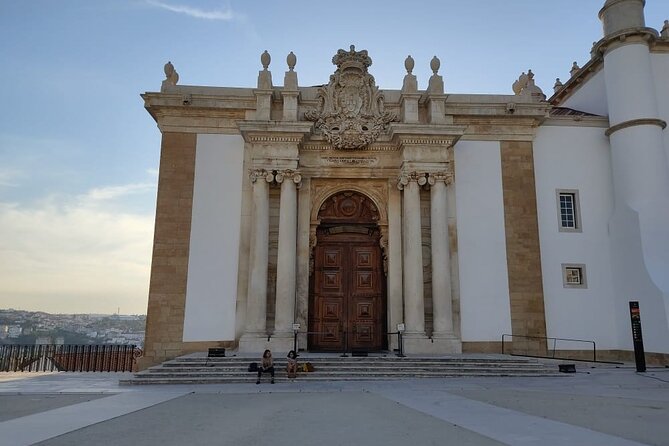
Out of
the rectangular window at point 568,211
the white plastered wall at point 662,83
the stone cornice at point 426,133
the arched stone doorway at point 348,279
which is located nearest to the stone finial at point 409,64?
the stone cornice at point 426,133

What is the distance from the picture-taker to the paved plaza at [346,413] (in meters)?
5.68

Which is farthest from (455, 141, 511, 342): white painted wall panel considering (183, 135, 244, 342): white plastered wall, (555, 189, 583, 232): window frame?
(183, 135, 244, 342): white plastered wall

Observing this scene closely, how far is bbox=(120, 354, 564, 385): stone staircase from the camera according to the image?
1198cm

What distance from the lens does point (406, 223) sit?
1631 centimetres

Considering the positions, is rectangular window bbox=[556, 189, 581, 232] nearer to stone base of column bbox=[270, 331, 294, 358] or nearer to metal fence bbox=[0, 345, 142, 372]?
stone base of column bbox=[270, 331, 294, 358]

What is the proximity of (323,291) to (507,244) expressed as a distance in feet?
21.6

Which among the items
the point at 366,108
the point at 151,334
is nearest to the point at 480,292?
the point at 366,108

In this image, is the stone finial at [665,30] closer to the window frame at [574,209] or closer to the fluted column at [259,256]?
the window frame at [574,209]

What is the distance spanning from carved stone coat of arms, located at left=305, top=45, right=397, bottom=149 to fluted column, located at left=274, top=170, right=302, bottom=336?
219 cm

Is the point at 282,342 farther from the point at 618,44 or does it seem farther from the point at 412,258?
the point at 618,44

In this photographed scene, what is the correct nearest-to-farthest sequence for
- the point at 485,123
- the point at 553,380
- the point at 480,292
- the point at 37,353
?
the point at 553,380 < the point at 480,292 < the point at 485,123 < the point at 37,353

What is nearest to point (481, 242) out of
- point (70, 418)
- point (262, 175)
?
point (262, 175)

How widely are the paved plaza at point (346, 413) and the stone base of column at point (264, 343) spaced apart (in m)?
3.17

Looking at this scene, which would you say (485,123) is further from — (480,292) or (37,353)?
(37,353)
